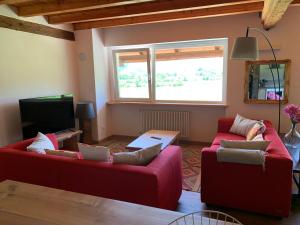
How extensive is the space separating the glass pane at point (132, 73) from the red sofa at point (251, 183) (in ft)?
10.4

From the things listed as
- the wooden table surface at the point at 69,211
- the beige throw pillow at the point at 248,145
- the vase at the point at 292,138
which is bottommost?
the vase at the point at 292,138

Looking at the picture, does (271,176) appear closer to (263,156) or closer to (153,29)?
(263,156)

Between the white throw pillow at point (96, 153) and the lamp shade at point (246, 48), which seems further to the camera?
the lamp shade at point (246, 48)

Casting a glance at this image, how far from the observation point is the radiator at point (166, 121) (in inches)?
199

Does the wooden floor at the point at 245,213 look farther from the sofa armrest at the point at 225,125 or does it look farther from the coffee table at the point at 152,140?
the sofa armrest at the point at 225,125

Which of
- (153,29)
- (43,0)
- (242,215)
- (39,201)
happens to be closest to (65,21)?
(43,0)

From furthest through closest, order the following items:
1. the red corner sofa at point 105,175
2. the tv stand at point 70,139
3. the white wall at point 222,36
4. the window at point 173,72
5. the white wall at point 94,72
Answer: the white wall at point 94,72, the window at point 173,72, the tv stand at point 70,139, the white wall at point 222,36, the red corner sofa at point 105,175

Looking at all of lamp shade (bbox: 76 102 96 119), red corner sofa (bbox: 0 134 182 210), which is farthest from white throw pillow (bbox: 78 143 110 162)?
lamp shade (bbox: 76 102 96 119)

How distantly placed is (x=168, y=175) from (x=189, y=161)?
194 cm

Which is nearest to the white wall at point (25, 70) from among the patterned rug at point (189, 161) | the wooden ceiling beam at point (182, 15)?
the wooden ceiling beam at point (182, 15)

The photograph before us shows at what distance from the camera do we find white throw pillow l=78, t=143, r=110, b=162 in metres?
2.26

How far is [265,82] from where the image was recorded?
429cm

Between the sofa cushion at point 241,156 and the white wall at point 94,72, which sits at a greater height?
the white wall at point 94,72

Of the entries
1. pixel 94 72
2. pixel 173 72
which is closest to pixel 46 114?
pixel 94 72
